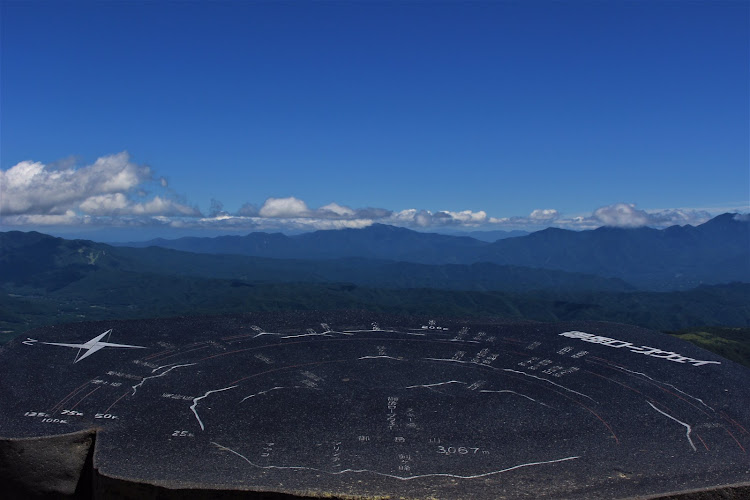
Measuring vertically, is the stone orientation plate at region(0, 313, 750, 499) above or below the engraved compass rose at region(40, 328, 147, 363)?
below

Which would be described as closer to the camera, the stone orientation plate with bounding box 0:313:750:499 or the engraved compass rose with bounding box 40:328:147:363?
the stone orientation plate with bounding box 0:313:750:499

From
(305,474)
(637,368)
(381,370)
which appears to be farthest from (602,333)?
(305,474)

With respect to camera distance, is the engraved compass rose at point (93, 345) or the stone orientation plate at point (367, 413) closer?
the stone orientation plate at point (367, 413)

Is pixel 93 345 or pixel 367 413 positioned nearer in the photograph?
pixel 367 413

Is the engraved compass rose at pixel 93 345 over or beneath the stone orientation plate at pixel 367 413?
over

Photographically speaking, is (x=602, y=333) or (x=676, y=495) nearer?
(x=676, y=495)

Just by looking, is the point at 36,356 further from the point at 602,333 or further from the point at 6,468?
the point at 602,333

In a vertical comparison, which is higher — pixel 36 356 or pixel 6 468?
pixel 36 356

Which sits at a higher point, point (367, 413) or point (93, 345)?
point (93, 345)
